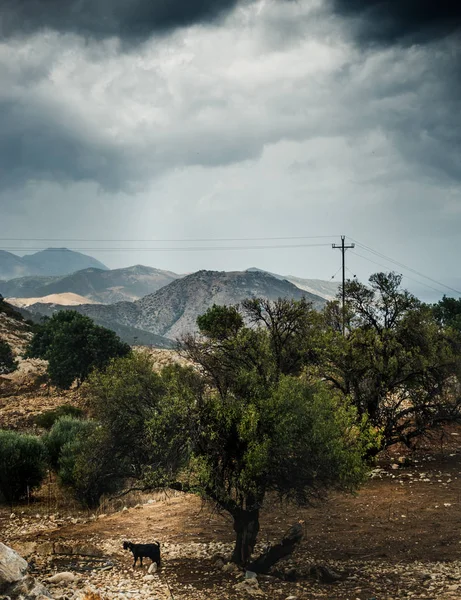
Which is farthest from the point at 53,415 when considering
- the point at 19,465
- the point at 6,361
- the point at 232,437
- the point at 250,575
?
the point at 250,575

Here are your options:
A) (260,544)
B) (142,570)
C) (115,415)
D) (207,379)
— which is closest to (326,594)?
(260,544)

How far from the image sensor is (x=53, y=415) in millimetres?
50531

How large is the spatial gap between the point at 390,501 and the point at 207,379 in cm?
1223

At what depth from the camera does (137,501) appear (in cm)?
2984

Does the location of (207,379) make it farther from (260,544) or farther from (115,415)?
(260,544)

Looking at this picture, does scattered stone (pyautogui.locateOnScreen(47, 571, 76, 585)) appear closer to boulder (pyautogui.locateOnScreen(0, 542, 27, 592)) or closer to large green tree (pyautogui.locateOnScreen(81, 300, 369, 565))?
boulder (pyautogui.locateOnScreen(0, 542, 27, 592))

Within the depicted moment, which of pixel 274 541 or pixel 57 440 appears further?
pixel 57 440

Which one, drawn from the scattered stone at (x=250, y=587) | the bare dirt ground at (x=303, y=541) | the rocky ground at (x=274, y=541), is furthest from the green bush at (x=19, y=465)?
the scattered stone at (x=250, y=587)

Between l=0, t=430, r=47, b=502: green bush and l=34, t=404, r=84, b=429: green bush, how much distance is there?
1571cm

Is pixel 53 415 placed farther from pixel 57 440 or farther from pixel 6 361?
pixel 6 361

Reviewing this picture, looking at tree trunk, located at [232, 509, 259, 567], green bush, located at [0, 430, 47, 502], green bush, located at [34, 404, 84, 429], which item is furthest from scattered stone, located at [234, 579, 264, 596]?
green bush, located at [34, 404, 84, 429]

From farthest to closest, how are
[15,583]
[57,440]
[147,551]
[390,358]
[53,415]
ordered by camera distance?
[53,415] < [57,440] < [390,358] < [147,551] < [15,583]

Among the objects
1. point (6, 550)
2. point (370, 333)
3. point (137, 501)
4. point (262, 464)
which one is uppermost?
point (370, 333)

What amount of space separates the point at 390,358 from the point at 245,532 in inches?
597
